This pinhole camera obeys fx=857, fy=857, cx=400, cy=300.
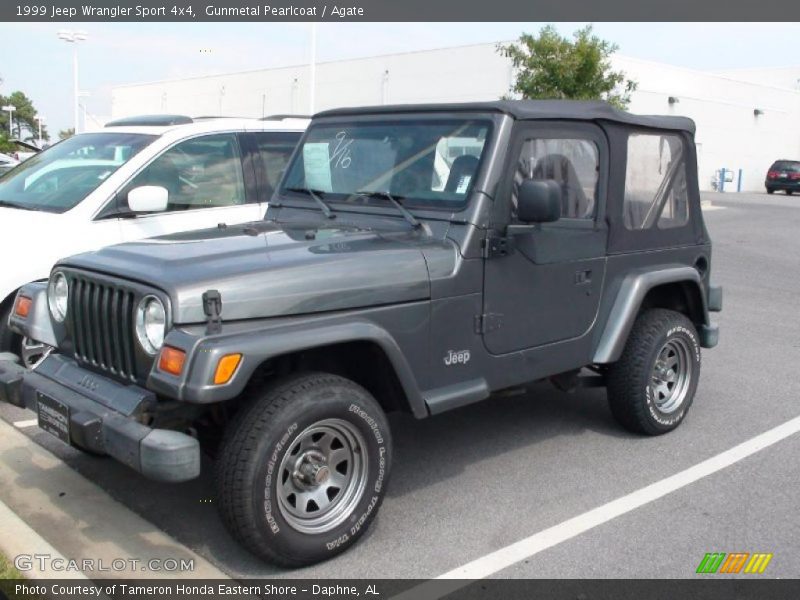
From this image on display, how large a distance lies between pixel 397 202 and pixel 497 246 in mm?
618

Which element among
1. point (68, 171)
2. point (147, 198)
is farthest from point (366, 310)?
point (68, 171)

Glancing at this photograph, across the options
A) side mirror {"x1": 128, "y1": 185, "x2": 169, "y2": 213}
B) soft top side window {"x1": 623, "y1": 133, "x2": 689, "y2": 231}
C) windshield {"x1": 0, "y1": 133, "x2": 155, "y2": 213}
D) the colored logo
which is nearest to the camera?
the colored logo

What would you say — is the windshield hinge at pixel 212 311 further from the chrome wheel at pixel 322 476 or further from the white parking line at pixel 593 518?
the white parking line at pixel 593 518

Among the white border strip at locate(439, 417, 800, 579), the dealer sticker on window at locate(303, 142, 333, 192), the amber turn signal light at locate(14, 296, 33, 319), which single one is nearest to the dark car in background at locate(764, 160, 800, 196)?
the white border strip at locate(439, 417, 800, 579)

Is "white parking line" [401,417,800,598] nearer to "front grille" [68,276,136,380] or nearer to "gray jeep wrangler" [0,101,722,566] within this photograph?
"gray jeep wrangler" [0,101,722,566]

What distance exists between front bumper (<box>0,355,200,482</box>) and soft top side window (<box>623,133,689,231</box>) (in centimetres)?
309

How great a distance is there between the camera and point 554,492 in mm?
4680

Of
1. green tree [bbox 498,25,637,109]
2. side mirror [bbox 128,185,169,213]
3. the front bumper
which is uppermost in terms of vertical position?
green tree [bbox 498,25,637,109]

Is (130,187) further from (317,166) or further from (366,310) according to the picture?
(366,310)

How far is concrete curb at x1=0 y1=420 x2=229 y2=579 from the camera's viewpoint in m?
3.77

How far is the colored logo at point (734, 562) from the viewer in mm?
3848

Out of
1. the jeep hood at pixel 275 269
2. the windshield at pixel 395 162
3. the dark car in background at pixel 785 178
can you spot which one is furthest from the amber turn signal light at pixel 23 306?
the dark car in background at pixel 785 178

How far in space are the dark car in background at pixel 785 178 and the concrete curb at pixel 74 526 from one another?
3814cm

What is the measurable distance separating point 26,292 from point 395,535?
7.52 ft
